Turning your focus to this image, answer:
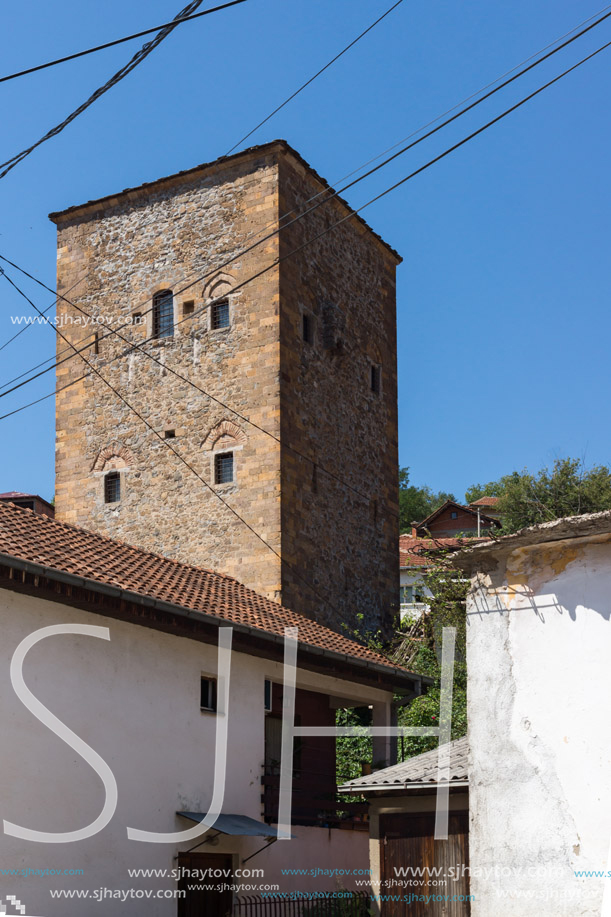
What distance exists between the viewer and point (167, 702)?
1307 cm

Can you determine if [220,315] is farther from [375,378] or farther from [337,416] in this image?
[375,378]

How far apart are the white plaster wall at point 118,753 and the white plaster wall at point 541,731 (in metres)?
4.81

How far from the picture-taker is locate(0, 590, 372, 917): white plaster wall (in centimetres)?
1114

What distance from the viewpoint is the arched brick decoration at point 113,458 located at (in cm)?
2417

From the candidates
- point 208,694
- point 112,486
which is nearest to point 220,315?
point 112,486

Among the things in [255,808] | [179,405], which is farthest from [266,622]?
[179,405]

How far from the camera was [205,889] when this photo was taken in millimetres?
13289

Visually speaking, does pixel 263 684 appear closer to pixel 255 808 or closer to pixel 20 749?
pixel 255 808

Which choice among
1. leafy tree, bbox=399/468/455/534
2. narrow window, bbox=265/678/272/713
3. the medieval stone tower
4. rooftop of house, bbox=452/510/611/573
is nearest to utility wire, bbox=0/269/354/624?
the medieval stone tower

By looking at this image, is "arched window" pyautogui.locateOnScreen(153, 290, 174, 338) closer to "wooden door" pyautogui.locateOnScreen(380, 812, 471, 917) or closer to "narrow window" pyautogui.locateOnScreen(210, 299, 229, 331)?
"narrow window" pyautogui.locateOnScreen(210, 299, 229, 331)

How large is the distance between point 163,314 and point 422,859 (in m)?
14.9

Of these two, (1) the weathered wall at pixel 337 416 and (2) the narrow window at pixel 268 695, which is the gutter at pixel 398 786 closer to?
(2) the narrow window at pixel 268 695

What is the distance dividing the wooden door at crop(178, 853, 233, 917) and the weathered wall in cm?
835

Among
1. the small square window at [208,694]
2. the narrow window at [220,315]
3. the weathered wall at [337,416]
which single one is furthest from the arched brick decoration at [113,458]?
the small square window at [208,694]
